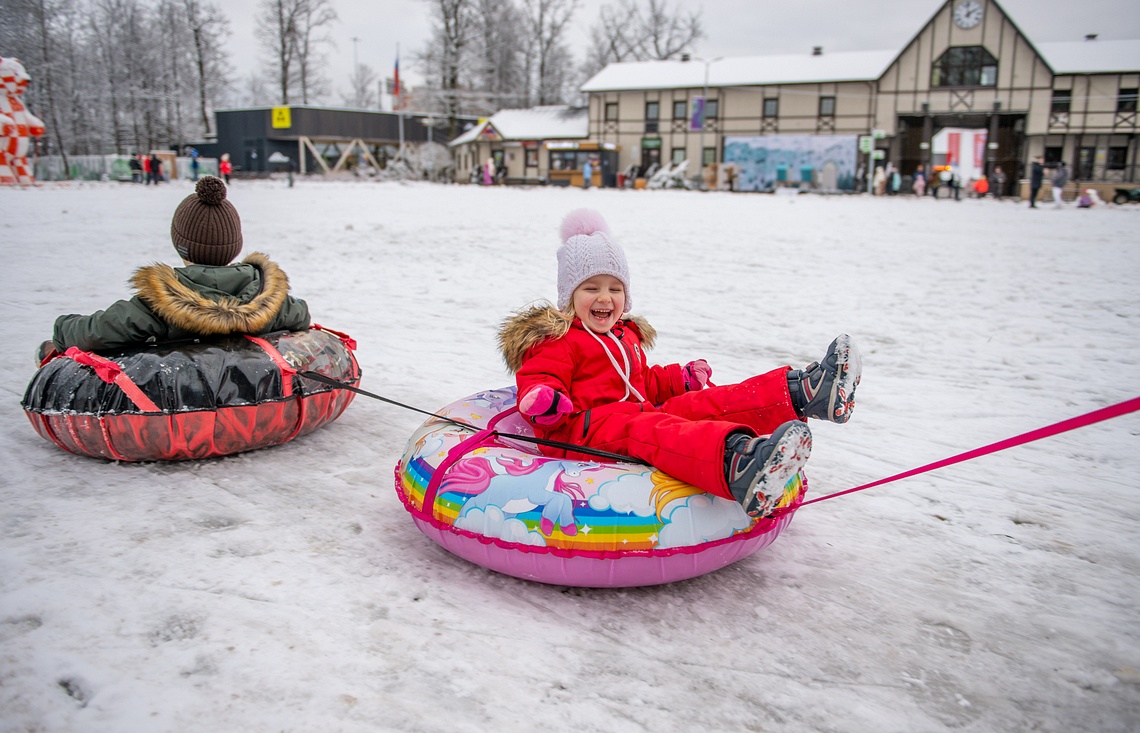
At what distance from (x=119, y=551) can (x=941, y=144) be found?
1508 inches

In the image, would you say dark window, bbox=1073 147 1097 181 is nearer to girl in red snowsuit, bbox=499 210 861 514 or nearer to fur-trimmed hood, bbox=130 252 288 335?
girl in red snowsuit, bbox=499 210 861 514

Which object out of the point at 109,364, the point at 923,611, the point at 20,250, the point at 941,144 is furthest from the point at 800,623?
the point at 941,144

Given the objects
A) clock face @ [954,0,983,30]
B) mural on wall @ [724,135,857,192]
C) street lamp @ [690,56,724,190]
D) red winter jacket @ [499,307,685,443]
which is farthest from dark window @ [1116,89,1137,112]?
red winter jacket @ [499,307,685,443]

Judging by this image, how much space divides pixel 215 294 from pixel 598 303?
1.76m

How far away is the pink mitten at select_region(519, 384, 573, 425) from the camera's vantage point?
2.50 meters

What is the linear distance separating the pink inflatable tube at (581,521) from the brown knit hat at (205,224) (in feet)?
5.55

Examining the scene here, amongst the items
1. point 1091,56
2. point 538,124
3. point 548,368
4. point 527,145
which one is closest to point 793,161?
point 1091,56

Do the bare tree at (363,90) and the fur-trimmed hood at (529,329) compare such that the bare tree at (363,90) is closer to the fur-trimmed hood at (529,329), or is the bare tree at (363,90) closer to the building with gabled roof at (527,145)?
the building with gabled roof at (527,145)

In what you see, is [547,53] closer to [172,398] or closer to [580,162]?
[580,162]

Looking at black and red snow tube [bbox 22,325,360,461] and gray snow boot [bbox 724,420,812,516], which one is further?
black and red snow tube [bbox 22,325,360,461]

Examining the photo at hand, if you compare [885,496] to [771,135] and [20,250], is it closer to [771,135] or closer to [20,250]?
[20,250]

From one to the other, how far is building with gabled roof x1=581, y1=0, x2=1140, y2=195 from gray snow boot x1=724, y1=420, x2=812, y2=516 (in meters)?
31.6

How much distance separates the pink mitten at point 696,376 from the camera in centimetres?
320

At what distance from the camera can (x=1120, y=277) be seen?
903 cm
